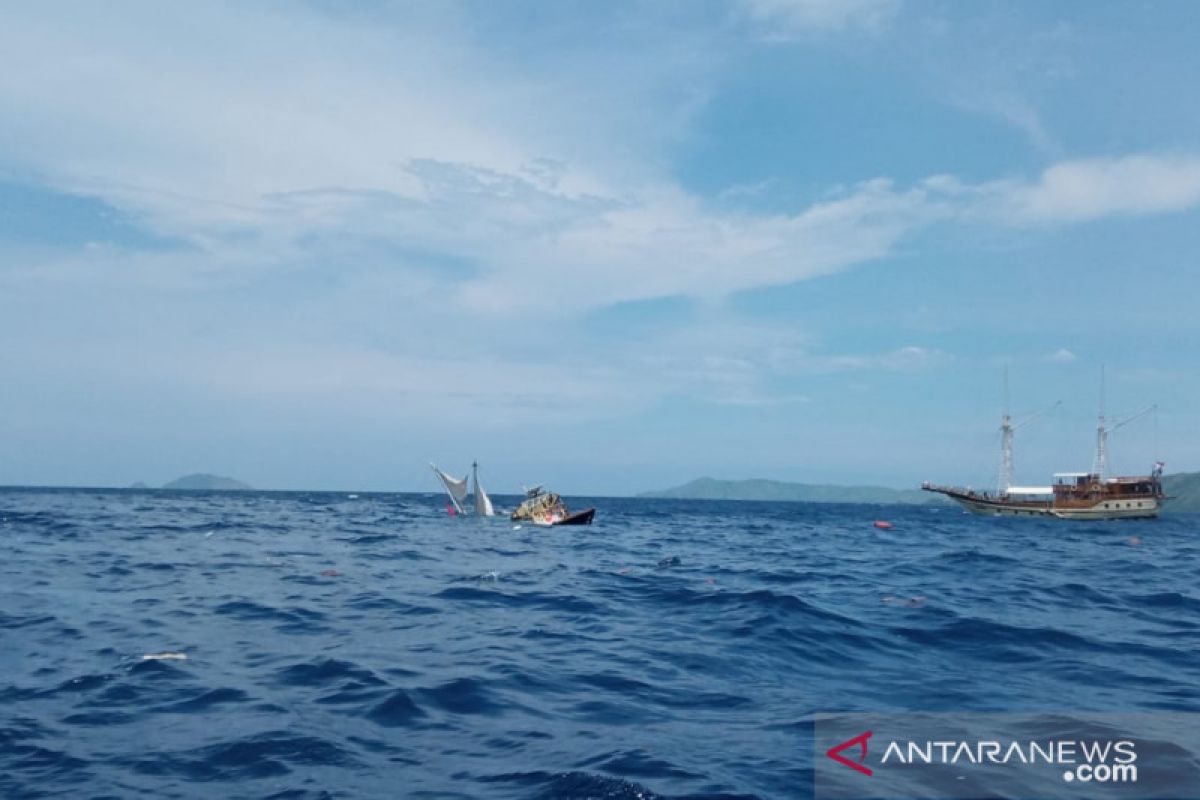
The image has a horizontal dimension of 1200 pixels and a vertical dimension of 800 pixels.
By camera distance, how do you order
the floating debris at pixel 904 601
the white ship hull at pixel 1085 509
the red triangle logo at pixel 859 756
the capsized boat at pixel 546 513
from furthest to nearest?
the white ship hull at pixel 1085 509
the capsized boat at pixel 546 513
the floating debris at pixel 904 601
the red triangle logo at pixel 859 756

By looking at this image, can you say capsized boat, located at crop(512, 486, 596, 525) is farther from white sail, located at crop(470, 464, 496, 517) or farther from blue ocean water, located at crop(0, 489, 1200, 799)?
blue ocean water, located at crop(0, 489, 1200, 799)

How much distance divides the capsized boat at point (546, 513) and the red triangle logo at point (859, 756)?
54.9 m

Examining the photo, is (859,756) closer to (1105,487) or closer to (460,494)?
(460,494)

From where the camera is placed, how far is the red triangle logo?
27.7ft

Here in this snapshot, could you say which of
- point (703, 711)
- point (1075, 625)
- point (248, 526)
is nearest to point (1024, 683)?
point (703, 711)

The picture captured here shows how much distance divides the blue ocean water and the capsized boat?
35571 millimetres

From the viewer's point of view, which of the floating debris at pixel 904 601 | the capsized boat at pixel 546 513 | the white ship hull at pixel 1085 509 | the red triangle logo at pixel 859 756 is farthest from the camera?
the white ship hull at pixel 1085 509

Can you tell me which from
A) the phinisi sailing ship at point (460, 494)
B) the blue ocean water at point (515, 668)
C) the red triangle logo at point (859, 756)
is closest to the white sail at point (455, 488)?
the phinisi sailing ship at point (460, 494)

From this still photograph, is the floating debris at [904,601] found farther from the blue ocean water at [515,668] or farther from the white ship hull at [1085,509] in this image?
the white ship hull at [1085,509]

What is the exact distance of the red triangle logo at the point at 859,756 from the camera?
843 cm

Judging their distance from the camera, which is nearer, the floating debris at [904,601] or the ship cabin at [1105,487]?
the floating debris at [904,601]

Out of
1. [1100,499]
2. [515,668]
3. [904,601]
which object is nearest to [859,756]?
[515,668]

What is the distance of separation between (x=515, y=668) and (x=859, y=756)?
6262mm

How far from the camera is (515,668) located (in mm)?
13250
